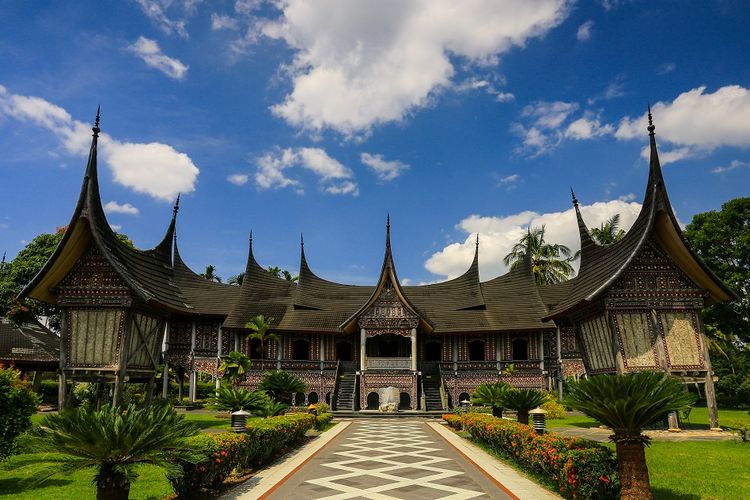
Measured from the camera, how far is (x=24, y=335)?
26.2 meters

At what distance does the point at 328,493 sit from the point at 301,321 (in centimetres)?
2119

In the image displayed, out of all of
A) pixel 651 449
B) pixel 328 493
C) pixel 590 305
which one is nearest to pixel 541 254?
pixel 590 305

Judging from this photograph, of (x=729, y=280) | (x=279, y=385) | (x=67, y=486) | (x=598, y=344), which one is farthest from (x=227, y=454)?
(x=729, y=280)

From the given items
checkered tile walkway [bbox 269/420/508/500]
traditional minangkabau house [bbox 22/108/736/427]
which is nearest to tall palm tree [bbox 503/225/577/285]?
traditional minangkabau house [bbox 22/108/736/427]

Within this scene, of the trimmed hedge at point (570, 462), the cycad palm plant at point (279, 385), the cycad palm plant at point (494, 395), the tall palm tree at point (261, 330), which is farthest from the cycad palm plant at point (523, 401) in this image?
the tall palm tree at point (261, 330)

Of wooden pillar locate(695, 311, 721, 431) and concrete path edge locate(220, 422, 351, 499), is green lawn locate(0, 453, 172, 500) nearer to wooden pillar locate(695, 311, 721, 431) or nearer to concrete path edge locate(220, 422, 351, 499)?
concrete path edge locate(220, 422, 351, 499)

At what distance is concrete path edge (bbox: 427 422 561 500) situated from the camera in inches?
323

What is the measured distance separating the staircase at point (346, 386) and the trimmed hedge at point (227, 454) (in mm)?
13737

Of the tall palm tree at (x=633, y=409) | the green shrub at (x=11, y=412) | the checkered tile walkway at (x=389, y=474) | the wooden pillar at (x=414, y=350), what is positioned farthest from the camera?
the wooden pillar at (x=414, y=350)

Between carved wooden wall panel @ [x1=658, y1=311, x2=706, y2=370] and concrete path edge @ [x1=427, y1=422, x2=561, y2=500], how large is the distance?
7031mm

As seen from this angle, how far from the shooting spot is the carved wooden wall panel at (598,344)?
1667 cm

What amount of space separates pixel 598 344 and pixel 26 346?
25111 millimetres

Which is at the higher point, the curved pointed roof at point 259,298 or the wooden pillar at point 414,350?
the curved pointed roof at point 259,298

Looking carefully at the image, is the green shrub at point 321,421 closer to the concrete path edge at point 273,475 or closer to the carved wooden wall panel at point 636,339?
the concrete path edge at point 273,475
